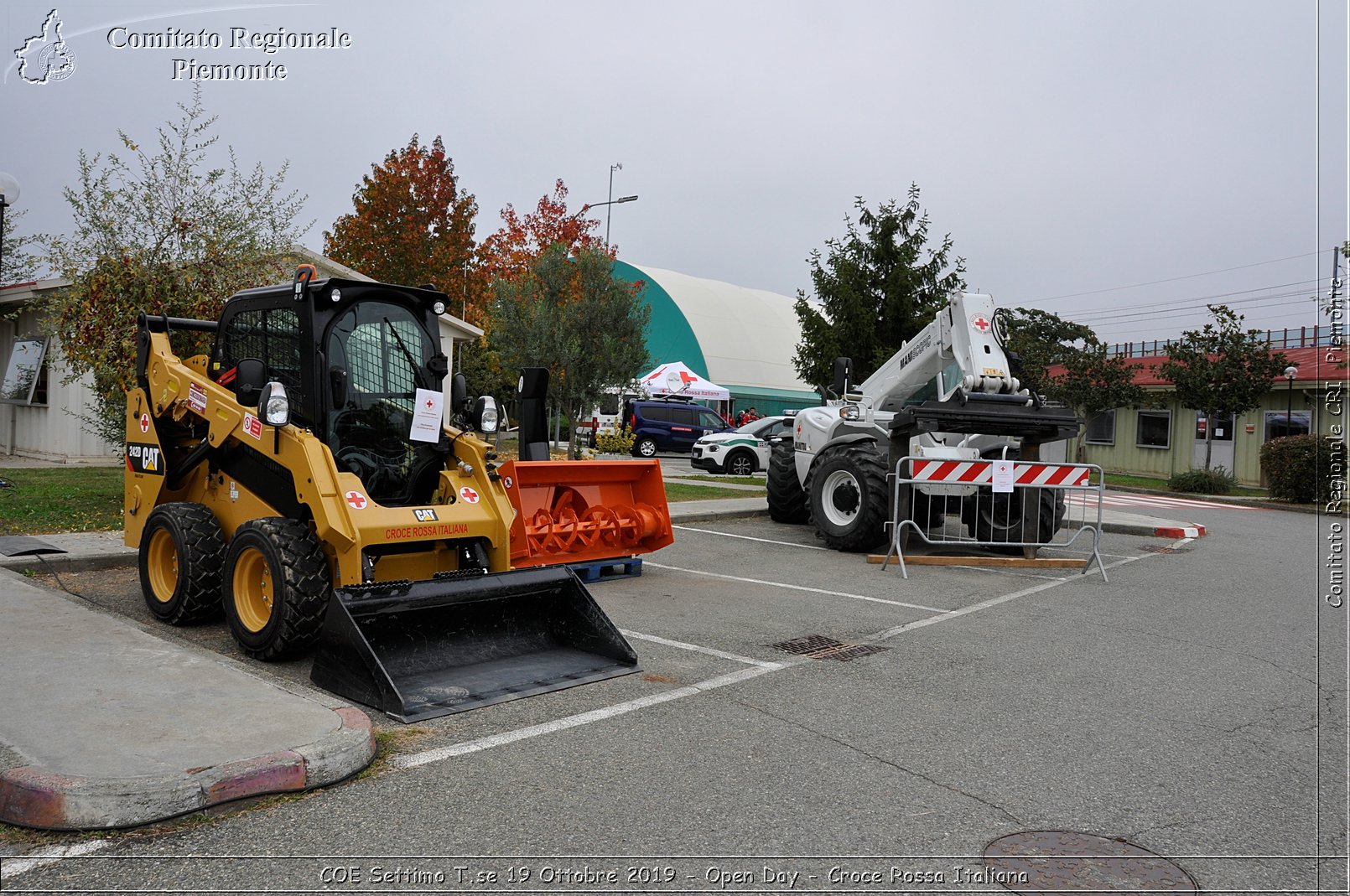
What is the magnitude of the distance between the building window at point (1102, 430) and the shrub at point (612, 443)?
57.6ft

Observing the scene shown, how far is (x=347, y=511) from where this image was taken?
6109mm

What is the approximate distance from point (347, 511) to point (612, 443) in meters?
20.7

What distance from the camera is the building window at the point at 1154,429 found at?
3347 centimetres

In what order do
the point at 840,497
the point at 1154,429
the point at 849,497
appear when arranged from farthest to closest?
the point at 1154,429 < the point at 840,497 < the point at 849,497

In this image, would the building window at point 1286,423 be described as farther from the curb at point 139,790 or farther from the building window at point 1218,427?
the curb at point 139,790

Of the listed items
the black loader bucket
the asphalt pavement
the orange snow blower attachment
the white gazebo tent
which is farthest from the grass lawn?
the white gazebo tent

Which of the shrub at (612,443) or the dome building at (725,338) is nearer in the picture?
the shrub at (612,443)

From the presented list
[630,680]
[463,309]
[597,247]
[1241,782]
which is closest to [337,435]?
[630,680]

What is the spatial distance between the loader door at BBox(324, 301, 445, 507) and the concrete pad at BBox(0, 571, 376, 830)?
163 centimetres

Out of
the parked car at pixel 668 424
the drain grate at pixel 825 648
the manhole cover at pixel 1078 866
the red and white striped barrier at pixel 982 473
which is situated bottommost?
the manhole cover at pixel 1078 866

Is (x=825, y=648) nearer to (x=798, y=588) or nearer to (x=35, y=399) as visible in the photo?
(x=798, y=588)

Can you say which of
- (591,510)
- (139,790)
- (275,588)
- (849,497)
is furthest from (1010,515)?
(139,790)

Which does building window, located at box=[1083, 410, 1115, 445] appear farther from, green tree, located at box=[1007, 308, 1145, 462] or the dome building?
the dome building

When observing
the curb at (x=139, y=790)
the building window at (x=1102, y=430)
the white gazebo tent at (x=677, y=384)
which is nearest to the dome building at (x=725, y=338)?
the white gazebo tent at (x=677, y=384)
